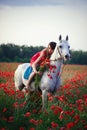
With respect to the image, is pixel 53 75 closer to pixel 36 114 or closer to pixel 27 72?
pixel 27 72

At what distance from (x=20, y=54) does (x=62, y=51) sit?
3.68 meters

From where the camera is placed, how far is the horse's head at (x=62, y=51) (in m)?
4.72

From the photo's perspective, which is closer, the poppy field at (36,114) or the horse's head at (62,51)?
the poppy field at (36,114)

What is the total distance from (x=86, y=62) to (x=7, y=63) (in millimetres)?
2129

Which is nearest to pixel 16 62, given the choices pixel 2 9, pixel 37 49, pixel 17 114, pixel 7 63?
pixel 7 63

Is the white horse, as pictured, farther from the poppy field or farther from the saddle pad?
the saddle pad

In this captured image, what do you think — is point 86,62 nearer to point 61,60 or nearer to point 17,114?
point 61,60

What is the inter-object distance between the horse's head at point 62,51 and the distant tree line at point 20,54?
298cm

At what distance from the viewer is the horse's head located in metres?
4.72

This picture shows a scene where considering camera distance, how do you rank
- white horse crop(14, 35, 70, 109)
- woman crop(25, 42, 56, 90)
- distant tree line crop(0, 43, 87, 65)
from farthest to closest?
distant tree line crop(0, 43, 87, 65), woman crop(25, 42, 56, 90), white horse crop(14, 35, 70, 109)

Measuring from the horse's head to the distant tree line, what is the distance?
2979mm

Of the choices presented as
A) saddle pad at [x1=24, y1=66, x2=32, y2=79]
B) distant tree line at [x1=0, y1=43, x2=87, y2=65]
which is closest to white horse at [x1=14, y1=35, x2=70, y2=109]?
saddle pad at [x1=24, y1=66, x2=32, y2=79]

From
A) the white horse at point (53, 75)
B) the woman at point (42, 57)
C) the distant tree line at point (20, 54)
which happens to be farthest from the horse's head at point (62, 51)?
the distant tree line at point (20, 54)

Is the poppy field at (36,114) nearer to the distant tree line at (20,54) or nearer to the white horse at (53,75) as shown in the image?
the white horse at (53,75)
